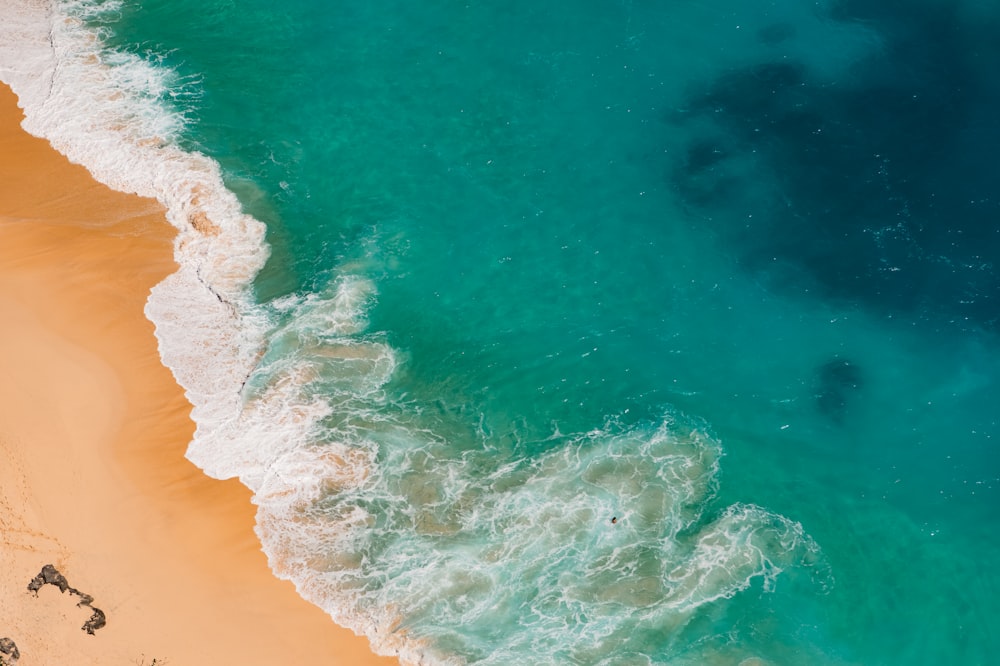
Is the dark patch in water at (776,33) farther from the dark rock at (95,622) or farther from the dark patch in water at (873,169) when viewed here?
the dark rock at (95,622)

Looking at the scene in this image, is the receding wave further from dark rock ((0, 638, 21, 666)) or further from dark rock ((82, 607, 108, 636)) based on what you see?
dark rock ((0, 638, 21, 666))

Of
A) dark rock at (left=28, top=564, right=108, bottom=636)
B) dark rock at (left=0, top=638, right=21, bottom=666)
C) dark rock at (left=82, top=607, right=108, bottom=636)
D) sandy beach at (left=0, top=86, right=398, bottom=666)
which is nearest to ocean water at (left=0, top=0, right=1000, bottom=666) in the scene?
sandy beach at (left=0, top=86, right=398, bottom=666)

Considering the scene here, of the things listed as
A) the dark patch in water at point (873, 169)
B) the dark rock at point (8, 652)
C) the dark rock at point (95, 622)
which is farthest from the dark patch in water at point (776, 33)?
the dark rock at point (8, 652)

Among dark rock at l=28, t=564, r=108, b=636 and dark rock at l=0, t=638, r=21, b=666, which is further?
dark rock at l=28, t=564, r=108, b=636

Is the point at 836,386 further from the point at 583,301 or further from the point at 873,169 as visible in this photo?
the point at 873,169

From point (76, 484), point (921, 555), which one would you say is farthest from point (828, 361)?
point (76, 484)

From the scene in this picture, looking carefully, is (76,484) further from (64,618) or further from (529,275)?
(529,275)
